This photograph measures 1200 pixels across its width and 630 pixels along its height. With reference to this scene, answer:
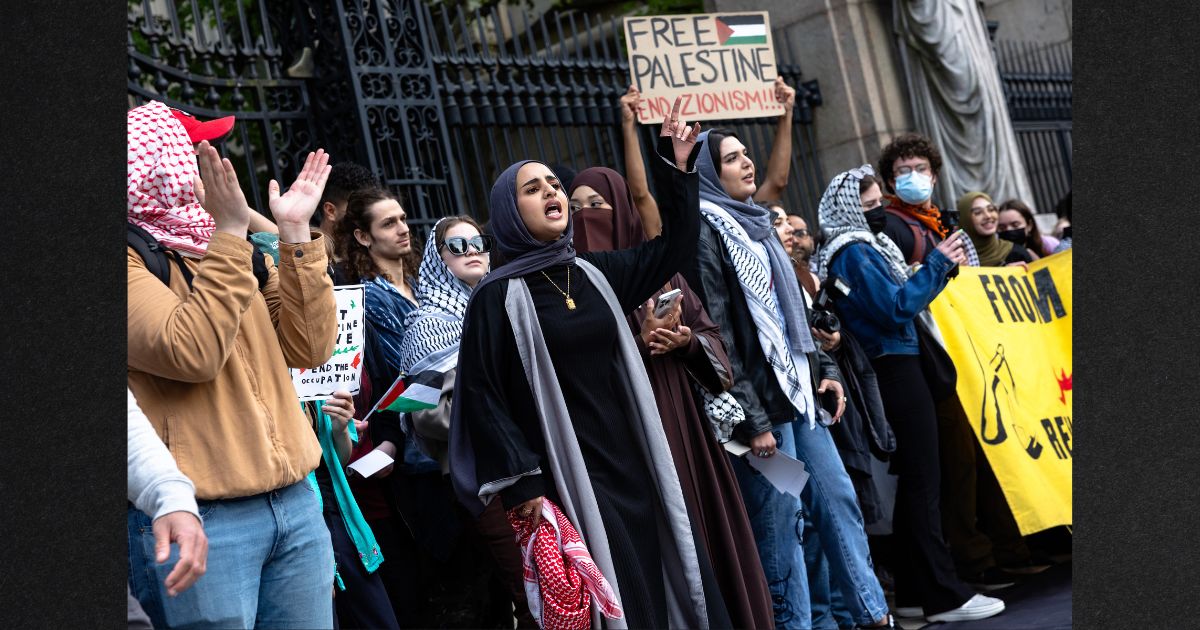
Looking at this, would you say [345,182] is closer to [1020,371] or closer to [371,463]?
Result: [371,463]

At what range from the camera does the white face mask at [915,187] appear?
25.0 feet

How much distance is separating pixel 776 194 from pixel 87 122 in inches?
184

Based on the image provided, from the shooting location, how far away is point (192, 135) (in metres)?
4.02

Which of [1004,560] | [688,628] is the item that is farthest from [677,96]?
[688,628]

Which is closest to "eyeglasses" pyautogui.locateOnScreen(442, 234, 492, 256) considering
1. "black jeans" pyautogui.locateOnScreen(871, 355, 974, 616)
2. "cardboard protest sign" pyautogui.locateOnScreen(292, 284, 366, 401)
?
"cardboard protest sign" pyautogui.locateOnScreen(292, 284, 366, 401)

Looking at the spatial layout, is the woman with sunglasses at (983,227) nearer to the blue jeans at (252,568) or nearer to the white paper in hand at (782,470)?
the white paper in hand at (782,470)

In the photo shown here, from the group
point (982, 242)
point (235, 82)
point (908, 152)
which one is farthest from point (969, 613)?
point (235, 82)

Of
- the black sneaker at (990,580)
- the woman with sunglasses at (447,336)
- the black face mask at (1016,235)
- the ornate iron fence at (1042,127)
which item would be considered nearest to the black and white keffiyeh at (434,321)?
the woman with sunglasses at (447,336)

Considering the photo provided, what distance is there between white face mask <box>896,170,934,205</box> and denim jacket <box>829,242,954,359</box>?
0.94 m

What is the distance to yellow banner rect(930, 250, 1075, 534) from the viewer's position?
7.35 metres

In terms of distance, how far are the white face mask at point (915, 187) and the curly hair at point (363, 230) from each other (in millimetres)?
2927

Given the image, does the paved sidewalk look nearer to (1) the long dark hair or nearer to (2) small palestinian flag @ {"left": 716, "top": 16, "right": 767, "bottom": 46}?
(1) the long dark hair

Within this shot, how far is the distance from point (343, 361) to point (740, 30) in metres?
4.05

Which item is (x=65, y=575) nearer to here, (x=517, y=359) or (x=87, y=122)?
(x=87, y=122)
